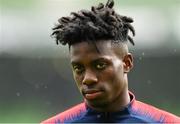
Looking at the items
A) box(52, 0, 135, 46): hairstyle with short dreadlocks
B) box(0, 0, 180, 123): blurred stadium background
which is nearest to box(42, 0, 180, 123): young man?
box(52, 0, 135, 46): hairstyle with short dreadlocks

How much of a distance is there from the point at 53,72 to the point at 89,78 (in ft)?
22.4

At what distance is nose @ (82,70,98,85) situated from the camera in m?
4.30

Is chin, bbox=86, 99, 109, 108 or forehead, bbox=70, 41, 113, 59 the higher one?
forehead, bbox=70, 41, 113, 59

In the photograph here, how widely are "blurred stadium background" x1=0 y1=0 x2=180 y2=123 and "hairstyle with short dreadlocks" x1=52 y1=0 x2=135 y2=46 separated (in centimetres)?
579

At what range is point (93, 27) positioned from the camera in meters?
4.41

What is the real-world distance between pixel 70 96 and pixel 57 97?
265 millimetres

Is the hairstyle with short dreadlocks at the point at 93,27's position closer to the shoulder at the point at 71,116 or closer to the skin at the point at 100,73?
the skin at the point at 100,73

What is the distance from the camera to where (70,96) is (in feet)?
35.4

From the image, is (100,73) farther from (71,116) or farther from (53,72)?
(53,72)

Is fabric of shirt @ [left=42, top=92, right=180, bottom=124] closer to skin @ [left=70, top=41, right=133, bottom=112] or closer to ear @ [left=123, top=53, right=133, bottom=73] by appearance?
skin @ [left=70, top=41, right=133, bottom=112]

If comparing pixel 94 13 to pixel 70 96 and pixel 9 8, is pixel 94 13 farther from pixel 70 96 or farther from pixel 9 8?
pixel 9 8

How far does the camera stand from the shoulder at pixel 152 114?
454 cm

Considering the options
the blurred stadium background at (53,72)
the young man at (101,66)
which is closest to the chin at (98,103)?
the young man at (101,66)

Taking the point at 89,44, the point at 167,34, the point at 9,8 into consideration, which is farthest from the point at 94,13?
the point at 9,8
